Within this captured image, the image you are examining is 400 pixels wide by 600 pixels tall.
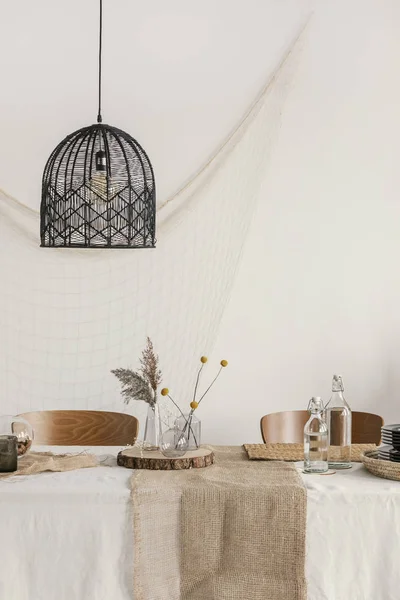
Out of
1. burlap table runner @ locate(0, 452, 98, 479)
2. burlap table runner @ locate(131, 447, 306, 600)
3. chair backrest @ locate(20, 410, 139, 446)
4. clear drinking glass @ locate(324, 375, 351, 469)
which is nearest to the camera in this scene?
burlap table runner @ locate(131, 447, 306, 600)

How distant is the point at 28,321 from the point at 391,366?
1.75 metres

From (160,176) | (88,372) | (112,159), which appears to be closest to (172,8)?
(160,176)

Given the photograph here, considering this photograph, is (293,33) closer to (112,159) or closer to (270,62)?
(270,62)

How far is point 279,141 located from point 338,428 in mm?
1834

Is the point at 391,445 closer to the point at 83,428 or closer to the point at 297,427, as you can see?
the point at 297,427

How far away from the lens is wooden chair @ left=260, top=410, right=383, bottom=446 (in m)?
3.26

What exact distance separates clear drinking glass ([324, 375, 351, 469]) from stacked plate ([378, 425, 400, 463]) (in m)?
0.10

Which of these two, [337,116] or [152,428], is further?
[337,116]

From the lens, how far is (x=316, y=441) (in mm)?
2344

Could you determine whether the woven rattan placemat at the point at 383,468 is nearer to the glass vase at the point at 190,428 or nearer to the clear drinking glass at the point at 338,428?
the clear drinking glass at the point at 338,428

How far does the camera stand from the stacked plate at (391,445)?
2.29 m

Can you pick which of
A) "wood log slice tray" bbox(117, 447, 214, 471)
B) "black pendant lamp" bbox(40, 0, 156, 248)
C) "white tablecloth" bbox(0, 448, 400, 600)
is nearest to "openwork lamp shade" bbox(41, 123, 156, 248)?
"black pendant lamp" bbox(40, 0, 156, 248)

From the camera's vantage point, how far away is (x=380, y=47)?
3912 mm

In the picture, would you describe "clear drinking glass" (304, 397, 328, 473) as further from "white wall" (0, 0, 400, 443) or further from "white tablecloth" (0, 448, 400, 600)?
"white wall" (0, 0, 400, 443)
